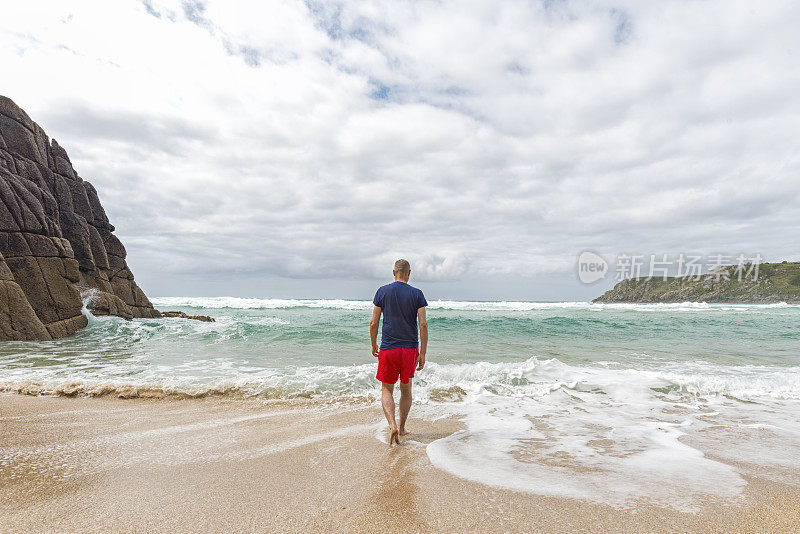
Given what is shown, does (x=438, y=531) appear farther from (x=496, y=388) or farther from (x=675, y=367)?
(x=675, y=367)

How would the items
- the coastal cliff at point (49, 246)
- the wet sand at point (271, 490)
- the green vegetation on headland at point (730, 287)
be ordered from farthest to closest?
the green vegetation on headland at point (730, 287)
the coastal cliff at point (49, 246)
the wet sand at point (271, 490)

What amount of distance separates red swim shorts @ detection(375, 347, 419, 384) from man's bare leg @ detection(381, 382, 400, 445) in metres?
0.10

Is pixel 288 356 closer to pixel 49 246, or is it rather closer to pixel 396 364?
pixel 396 364

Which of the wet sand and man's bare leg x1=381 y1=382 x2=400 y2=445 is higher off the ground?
man's bare leg x1=381 y1=382 x2=400 y2=445

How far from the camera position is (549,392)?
7527 millimetres

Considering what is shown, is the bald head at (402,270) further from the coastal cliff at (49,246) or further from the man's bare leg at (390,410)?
the coastal cliff at (49,246)


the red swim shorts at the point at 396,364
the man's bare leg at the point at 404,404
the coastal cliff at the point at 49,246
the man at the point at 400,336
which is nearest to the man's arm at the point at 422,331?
the man at the point at 400,336

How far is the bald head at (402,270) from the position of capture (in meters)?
5.09

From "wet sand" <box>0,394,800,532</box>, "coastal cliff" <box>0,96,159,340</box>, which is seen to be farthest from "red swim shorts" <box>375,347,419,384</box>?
"coastal cliff" <box>0,96,159,340</box>

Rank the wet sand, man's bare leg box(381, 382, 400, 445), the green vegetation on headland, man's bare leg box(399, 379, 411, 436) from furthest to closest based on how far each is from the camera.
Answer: the green vegetation on headland
man's bare leg box(399, 379, 411, 436)
man's bare leg box(381, 382, 400, 445)
the wet sand

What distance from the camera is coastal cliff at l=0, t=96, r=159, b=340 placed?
14.6 meters

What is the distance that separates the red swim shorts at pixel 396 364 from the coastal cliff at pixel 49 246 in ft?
49.4

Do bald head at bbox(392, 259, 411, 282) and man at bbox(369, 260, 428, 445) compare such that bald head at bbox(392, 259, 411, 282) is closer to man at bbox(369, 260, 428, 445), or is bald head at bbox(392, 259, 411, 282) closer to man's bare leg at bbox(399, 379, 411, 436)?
man at bbox(369, 260, 428, 445)

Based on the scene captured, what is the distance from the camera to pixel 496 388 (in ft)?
25.4
